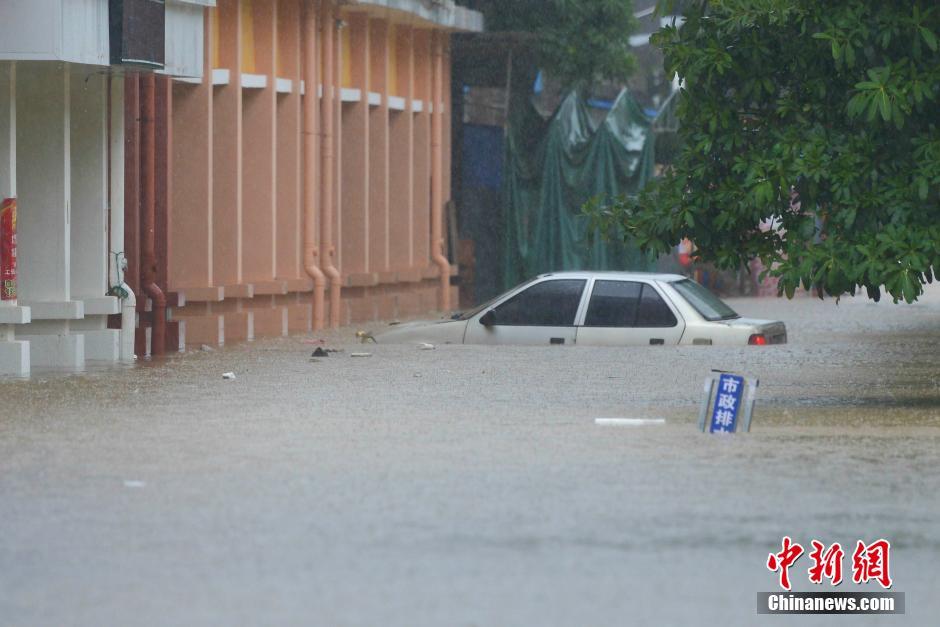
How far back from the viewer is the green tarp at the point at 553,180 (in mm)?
35688

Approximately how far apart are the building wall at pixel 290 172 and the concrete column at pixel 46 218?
2854 mm

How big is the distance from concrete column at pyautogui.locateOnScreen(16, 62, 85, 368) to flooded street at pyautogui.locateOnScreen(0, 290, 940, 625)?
5.51 ft

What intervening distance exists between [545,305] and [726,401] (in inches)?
295

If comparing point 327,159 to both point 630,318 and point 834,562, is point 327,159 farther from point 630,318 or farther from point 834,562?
point 834,562

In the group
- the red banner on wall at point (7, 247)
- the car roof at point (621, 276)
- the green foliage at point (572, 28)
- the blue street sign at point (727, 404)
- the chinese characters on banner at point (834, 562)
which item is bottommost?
the chinese characters on banner at point (834, 562)

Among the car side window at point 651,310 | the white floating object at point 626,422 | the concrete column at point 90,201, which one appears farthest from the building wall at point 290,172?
the white floating object at point 626,422

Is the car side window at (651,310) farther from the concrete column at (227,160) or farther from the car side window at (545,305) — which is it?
the concrete column at (227,160)

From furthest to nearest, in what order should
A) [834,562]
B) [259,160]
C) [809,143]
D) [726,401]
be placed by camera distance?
[259,160], [809,143], [726,401], [834,562]

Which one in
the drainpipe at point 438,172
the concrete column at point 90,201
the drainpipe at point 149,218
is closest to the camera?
the concrete column at point 90,201

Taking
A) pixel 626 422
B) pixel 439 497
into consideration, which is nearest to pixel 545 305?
pixel 626 422

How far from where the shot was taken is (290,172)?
2712cm

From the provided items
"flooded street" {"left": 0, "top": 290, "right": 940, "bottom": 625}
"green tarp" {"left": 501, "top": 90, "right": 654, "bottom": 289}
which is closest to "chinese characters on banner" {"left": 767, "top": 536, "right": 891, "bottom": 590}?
"flooded street" {"left": 0, "top": 290, "right": 940, "bottom": 625}

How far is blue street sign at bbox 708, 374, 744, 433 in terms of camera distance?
12.8m

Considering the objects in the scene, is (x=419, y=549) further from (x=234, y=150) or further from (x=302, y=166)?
(x=302, y=166)
